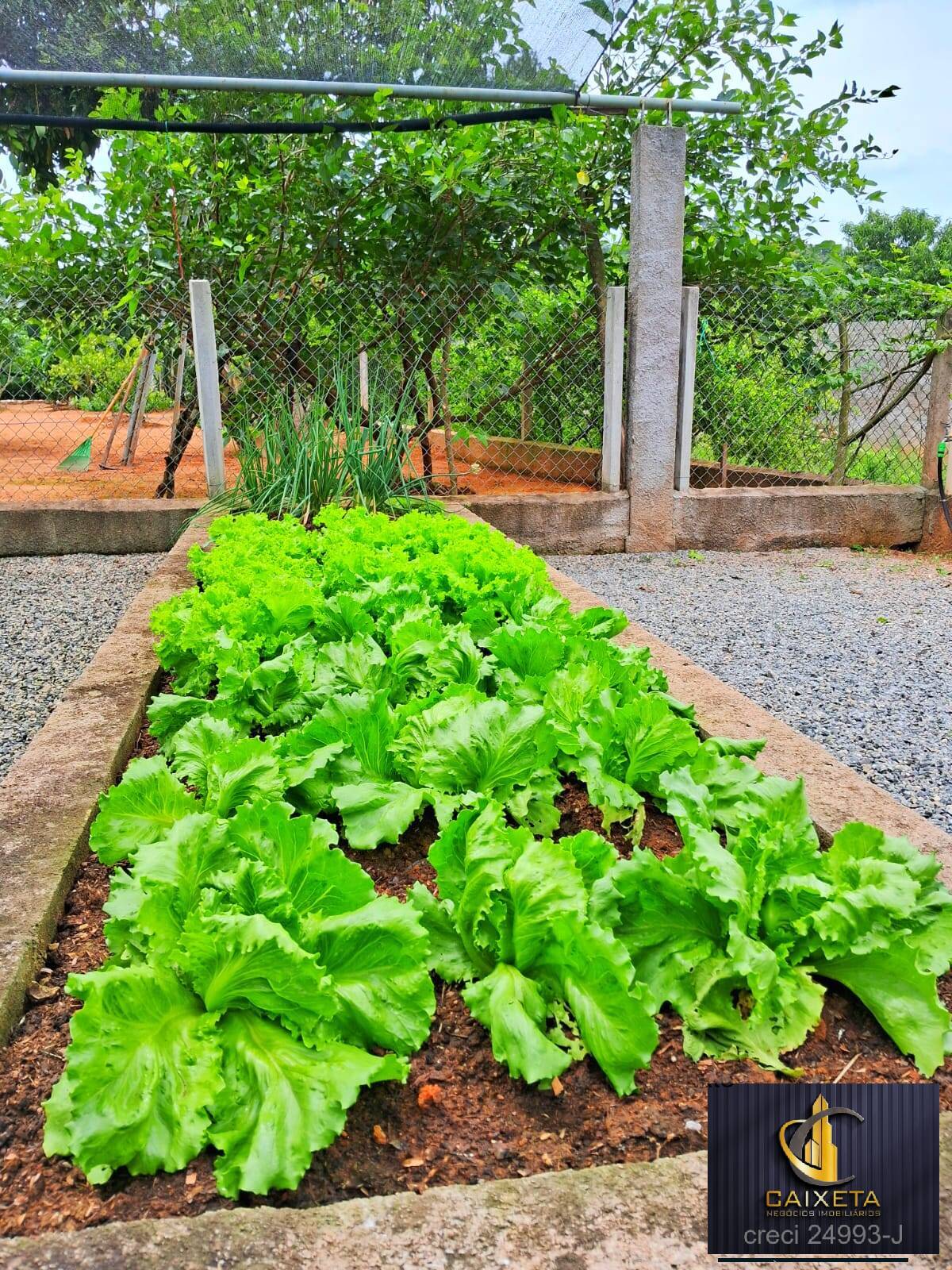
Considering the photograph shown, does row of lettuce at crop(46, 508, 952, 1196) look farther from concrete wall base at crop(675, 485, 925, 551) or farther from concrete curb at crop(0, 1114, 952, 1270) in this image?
concrete wall base at crop(675, 485, 925, 551)

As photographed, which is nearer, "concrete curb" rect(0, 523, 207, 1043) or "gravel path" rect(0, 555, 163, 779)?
"concrete curb" rect(0, 523, 207, 1043)

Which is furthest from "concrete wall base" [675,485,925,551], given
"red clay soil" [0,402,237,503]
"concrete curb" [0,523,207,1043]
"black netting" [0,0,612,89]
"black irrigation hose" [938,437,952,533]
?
"concrete curb" [0,523,207,1043]

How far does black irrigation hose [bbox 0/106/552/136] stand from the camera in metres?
6.24

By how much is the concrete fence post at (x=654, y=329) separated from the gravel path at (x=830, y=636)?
41 cm

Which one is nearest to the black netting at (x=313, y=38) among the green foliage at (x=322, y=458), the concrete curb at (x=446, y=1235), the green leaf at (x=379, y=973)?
the green foliage at (x=322, y=458)

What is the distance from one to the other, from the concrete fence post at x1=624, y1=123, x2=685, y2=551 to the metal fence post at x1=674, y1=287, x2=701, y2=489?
0.24ft

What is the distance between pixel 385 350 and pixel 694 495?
251 cm

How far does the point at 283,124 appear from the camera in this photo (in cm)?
642

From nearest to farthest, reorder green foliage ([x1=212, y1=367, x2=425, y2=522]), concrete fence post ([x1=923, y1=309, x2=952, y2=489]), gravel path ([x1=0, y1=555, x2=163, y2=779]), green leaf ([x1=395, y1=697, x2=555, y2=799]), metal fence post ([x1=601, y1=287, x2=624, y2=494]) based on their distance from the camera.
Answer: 1. green leaf ([x1=395, y1=697, x2=555, y2=799])
2. gravel path ([x1=0, y1=555, x2=163, y2=779])
3. green foliage ([x1=212, y1=367, x2=425, y2=522])
4. metal fence post ([x1=601, y1=287, x2=624, y2=494])
5. concrete fence post ([x1=923, y1=309, x2=952, y2=489])

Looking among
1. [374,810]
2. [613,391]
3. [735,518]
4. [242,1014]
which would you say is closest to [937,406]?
[735,518]

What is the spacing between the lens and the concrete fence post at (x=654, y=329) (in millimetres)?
6496

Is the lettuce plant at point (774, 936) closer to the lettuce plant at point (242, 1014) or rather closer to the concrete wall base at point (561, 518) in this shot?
the lettuce plant at point (242, 1014)

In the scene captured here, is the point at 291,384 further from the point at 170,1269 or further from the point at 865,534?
the point at 170,1269

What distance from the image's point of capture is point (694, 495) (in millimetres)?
6945
